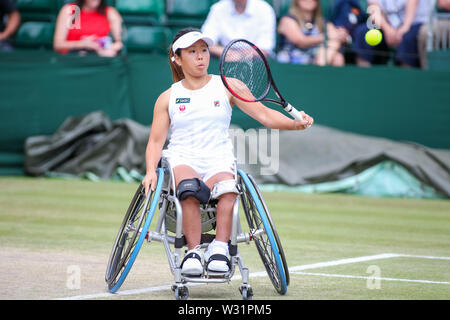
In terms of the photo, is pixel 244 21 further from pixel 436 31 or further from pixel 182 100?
pixel 182 100

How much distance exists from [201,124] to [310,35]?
8.08 m

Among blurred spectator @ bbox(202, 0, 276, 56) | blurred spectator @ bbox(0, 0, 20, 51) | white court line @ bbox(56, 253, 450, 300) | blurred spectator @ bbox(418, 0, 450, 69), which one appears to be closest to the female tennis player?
white court line @ bbox(56, 253, 450, 300)

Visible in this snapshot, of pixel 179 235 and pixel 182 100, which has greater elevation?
pixel 182 100

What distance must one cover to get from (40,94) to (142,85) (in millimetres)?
1546

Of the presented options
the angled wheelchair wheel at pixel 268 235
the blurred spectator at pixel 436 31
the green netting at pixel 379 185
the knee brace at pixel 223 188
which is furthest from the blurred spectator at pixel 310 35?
the knee brace at pixel 223 188

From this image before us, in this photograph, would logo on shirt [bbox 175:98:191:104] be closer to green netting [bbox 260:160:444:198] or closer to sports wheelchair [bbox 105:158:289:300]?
sports wheelchair [bbox 105:158:289:300]

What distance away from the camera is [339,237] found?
8219 millimetres

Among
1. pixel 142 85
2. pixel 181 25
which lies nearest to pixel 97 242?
pixel 142 85

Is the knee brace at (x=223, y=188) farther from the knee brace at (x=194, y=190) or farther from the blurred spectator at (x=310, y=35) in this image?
the blurred spectator at (x=310, y=35)

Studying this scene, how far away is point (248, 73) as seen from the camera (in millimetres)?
5500

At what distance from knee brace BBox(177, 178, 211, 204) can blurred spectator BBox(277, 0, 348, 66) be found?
817 cm

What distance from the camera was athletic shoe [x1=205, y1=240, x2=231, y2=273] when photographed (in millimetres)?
4996

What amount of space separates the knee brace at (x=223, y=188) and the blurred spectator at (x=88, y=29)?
8978 mm

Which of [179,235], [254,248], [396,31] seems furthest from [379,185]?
[179,235]
